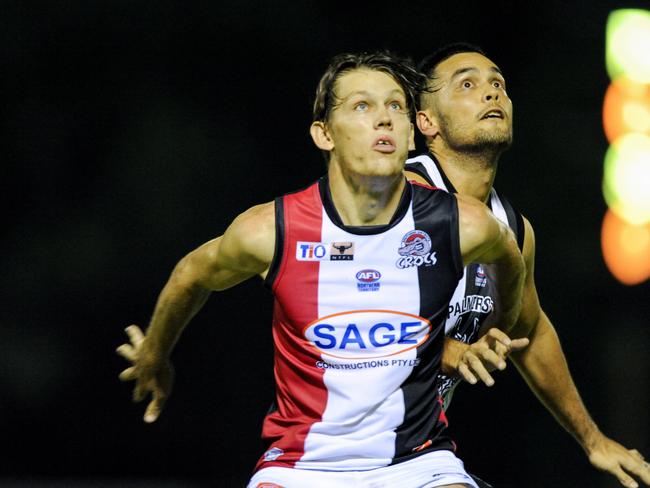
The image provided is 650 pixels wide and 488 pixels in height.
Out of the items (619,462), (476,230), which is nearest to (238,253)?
(476,230)

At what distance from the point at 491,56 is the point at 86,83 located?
211 cm

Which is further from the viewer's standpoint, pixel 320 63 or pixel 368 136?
pixel 320 63

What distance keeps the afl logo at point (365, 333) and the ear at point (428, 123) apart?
3.87ft

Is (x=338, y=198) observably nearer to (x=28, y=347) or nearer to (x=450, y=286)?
(x=450, y=286)

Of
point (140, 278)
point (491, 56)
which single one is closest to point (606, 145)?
point (491, 56)

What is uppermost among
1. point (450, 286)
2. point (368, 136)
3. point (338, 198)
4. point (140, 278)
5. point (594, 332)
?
point (368, 136)

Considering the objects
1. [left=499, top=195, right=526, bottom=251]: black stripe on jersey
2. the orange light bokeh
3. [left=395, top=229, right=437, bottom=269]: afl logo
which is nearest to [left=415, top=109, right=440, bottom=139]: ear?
[left=499, top=195, right=526, bottom=251]: black stripe on jersey

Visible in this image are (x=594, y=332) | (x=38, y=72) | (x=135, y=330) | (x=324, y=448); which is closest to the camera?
(x=324, y=448)

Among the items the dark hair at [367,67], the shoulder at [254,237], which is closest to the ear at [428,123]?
the dark hair at [367,67]

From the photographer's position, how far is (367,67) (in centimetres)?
311

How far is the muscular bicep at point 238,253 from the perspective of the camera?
295 cm

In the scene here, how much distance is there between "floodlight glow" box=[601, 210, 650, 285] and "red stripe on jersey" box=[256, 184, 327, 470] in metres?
3.22

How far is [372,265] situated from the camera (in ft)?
9.74

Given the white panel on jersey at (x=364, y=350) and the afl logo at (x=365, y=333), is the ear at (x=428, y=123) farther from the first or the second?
the afl logo at (x=365, y=333)
